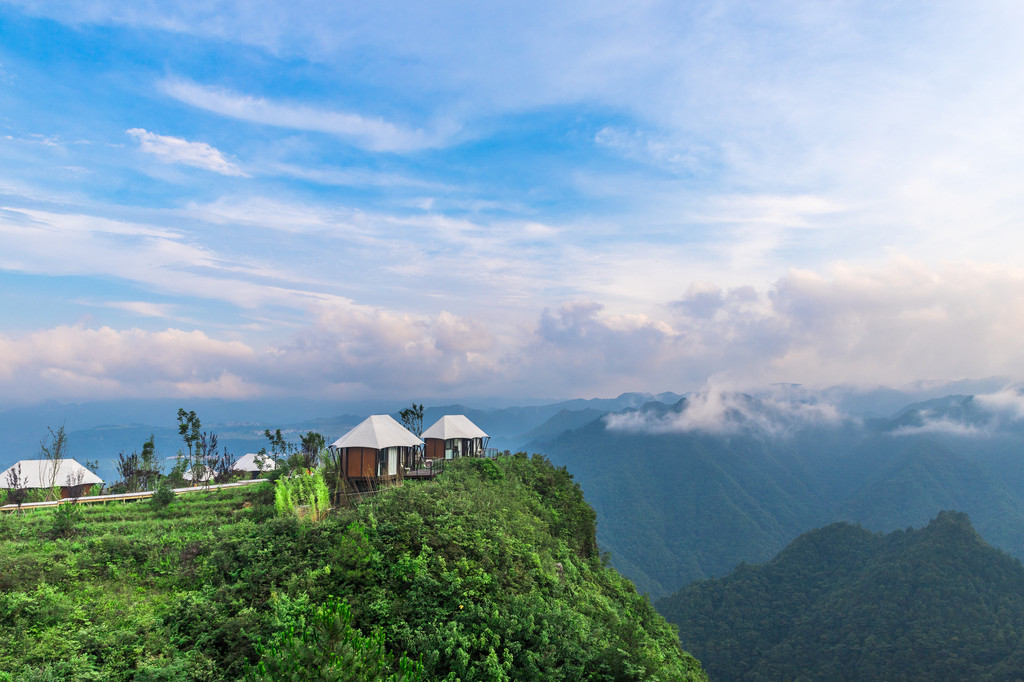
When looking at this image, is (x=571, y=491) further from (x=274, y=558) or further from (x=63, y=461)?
(x=63, y=461)

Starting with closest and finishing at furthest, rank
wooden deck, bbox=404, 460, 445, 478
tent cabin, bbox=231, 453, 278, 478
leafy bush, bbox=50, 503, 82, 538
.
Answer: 1. leafy bush, bbox=50, 503, 82, 538
2. wooden deck, bbox=404, 460, 445, 478
3. tent cabin, bbox=231, 453, 278, 478

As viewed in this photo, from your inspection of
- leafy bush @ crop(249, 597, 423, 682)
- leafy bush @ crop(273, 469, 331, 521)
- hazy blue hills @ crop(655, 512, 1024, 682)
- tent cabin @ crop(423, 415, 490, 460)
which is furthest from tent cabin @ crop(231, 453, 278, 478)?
hazy blue hills @ crop(655, 512, 1024, 682)

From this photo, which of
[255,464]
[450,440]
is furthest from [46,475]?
[450,440]

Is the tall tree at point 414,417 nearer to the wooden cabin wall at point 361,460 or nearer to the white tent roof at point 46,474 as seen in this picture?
the wooden cabin wall at point 361,460

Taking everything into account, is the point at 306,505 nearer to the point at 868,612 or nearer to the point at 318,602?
the point at 318,602

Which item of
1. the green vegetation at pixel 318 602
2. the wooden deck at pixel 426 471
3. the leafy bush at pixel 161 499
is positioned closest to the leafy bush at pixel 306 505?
the green vegetation at pixel 318 602

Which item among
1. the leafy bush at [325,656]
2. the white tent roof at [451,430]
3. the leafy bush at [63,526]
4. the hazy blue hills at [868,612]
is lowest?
the hazy blue hills at [868,612]

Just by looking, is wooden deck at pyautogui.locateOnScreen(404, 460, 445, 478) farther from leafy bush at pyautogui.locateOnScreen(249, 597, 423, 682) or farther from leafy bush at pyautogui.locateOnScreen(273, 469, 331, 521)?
leafy bush at pyautogui.locateOnScreen(249, 597, 423, 682)
